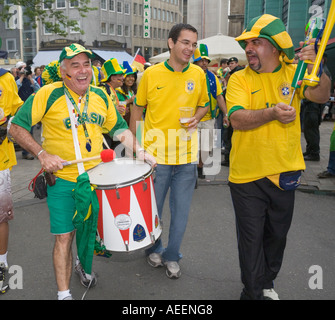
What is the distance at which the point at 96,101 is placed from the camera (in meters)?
3.06

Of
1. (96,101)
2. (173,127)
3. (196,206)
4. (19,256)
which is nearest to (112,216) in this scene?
(96,101)

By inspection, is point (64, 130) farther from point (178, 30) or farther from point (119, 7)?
point (119, 7)

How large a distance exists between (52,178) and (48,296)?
1169mm

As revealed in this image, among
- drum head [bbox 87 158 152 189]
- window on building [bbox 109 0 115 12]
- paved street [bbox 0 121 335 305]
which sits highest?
window on building [bbox 109 0 115 12]

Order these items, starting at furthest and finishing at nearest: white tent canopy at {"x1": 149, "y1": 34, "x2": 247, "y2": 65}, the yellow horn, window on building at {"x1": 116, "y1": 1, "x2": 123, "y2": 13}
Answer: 1. window on building at {"x1": 116, "y1": 1, "x2": 123, "y2": 13}
2. white tent canopy at {"x1": 149, "y1": 34, "x2": 247, "y2": 65}
3. the yellow horn

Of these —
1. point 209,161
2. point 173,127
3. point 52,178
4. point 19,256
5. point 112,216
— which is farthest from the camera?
point 209,161

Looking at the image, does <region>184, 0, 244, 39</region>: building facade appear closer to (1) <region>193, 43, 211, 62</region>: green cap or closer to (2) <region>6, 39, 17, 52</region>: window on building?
(2) <region>6, 39, 17, 52</region>: window on building

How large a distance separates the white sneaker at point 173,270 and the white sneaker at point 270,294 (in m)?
0.86

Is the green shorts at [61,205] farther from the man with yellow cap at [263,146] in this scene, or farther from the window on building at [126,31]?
the window on building at [126,31]

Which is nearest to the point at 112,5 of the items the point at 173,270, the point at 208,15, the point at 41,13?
the point at 208,15

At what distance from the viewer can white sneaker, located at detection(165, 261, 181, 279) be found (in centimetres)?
357

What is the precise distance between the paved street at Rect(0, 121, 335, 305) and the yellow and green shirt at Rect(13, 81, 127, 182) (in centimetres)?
85

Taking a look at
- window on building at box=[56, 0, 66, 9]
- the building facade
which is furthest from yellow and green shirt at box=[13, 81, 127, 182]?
the building facade

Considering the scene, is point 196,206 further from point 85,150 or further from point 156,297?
point 85,150
